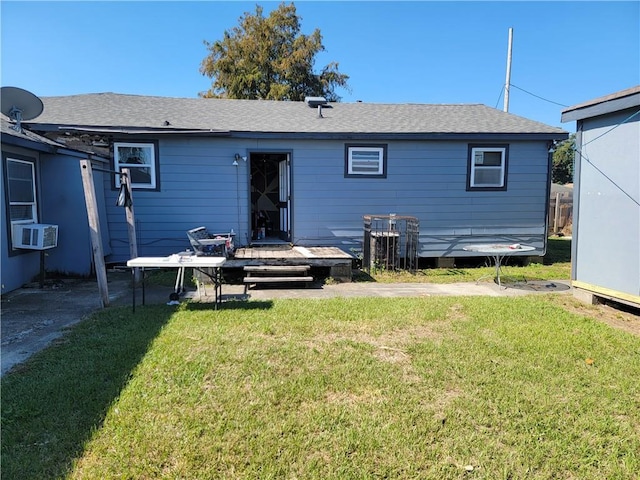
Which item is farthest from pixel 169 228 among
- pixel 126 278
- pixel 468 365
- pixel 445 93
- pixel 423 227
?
pixel 445 93

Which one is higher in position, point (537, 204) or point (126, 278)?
point (537, 204)

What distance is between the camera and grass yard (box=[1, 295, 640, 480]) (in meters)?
2.18

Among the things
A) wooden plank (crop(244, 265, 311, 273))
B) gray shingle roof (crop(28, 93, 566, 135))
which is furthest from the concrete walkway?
gray shingle roof (crop(28, 93, 566, 135))

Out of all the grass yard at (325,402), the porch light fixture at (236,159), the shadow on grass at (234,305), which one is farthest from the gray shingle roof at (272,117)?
the grass yard at (325,402)

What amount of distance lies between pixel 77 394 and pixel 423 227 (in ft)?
24.8

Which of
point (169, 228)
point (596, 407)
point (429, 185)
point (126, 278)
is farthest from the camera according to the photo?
point (429, 185)

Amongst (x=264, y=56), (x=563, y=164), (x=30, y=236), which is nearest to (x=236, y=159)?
(x=30, y=236)

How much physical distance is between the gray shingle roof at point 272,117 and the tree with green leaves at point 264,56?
12.2m

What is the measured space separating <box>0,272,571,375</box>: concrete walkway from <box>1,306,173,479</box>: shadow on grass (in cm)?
38

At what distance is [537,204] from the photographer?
925 cm

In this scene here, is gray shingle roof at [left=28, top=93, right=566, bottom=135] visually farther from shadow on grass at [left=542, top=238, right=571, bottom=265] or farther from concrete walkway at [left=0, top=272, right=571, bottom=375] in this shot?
concrete walkway at [left=0, top=272, right=571, bottom=375]

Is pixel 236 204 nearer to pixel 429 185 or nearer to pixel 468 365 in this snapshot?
pixel 429 185

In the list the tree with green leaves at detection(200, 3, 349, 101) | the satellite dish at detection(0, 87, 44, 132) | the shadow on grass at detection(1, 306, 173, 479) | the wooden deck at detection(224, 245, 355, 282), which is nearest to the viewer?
the shadow on grass at detection(1, 306, 173, 479)

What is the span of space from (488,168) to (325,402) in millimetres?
7889
